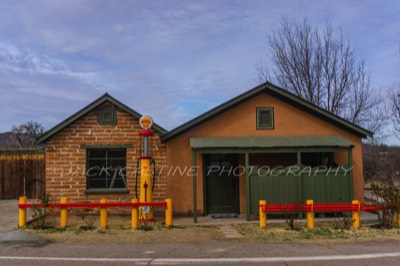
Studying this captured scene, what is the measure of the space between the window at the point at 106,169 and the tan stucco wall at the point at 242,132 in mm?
1543

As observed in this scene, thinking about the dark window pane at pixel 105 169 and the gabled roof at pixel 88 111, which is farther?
the dark window pane at pixel 105 169

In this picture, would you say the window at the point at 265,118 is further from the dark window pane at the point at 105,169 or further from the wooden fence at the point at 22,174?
the wooden fence at the point at 22,174

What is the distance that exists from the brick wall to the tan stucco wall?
1.47 feet

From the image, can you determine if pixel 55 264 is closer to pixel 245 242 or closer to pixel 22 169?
pixel 245 242

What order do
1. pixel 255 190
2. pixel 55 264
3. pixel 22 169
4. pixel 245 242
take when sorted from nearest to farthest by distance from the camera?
pixel 55 264, pixel 245 242, pixel 255 190, pixel 22 169

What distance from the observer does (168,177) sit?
44.5 feet

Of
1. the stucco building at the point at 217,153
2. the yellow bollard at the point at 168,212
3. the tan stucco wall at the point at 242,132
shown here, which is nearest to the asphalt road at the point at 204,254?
the yellow bollard at the point at 168,212

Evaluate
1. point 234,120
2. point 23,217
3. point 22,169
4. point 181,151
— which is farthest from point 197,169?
point 22,169

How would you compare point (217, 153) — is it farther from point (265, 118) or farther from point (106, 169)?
point (106, 169)

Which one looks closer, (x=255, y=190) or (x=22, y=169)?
(x=255, y=190)

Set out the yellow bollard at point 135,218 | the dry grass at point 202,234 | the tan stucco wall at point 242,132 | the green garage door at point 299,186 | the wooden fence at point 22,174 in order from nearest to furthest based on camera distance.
A: the dry grass at point 202,234
the yellow bollard at point 135,218
the green garage door at point 299,186
the tan stucco wall at point 242,132
the wooden fence at point 22,174

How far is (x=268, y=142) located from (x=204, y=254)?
5780 millimetres

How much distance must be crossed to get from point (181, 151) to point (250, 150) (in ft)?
7.83

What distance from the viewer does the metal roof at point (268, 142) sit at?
12492 millimetres
